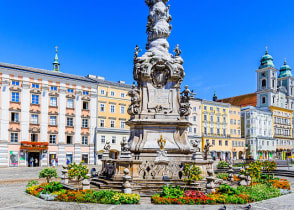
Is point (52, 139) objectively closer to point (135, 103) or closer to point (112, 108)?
point (112, 108)

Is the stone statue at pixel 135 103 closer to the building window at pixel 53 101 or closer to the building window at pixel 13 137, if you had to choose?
the building window at pixel 13 137

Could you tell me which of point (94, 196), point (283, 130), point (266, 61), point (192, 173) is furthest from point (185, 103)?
point (283, 130)

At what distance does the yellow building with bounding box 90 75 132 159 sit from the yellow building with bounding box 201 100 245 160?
23080 mm

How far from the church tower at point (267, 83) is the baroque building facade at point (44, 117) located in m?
56.2

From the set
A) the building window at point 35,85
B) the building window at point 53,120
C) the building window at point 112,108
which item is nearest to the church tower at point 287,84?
the building window at point 112,108

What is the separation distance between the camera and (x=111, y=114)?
184 ft

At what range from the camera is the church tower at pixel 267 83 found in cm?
8875

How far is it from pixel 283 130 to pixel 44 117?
74120mm

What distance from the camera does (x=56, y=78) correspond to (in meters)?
49.5

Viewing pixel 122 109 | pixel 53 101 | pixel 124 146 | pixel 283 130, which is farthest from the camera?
pixel 283 130

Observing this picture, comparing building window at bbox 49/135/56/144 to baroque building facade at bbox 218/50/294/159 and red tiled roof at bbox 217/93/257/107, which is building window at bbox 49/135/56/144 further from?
red tiled roof at bbox 217/93/257/107

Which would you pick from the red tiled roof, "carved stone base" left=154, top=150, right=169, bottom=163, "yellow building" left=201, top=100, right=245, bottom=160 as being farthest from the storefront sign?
the red tiled roof

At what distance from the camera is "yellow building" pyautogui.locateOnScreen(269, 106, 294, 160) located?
9075 centimetres

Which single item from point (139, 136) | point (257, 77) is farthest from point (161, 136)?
point (257, 77)
